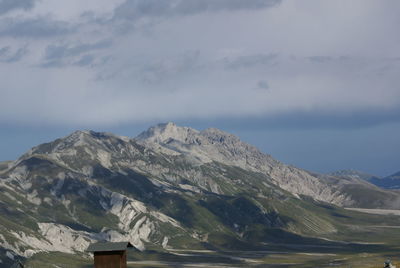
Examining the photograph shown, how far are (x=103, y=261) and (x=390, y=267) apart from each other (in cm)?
6155

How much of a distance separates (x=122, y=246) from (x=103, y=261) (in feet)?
14.8

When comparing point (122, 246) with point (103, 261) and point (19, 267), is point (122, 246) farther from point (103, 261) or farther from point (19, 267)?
point (19, 267)

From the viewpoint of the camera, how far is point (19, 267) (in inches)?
5468

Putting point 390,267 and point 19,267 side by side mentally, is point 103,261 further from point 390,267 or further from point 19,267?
point 390,267

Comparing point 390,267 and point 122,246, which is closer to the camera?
point 122,246

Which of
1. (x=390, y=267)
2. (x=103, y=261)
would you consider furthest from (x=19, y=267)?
(x=390, y=267)

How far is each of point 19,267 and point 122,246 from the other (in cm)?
2694

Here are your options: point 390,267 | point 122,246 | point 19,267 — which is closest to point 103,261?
point 122,246

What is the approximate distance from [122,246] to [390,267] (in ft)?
192

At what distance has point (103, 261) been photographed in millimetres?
125812

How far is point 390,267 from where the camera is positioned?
144 m

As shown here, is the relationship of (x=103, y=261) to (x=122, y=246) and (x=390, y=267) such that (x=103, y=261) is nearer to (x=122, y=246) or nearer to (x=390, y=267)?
(x=122, y=246)

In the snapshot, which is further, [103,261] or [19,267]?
[19,267]
